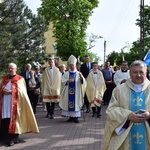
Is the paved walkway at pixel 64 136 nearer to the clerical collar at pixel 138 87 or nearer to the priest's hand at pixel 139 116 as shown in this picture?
the clerical collar at pixel 138 87

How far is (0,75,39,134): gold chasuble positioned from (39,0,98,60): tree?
2812 cm

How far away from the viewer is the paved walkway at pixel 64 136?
7.49 metres

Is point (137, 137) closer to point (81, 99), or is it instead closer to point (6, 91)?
point (6, 91)

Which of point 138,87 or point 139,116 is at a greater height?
point 138,87

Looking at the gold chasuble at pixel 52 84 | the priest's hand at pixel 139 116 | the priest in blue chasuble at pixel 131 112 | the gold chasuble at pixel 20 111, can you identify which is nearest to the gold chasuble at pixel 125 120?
the priest in blue chasuble at pixel 131 112

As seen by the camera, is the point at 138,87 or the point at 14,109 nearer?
the point at 138,87

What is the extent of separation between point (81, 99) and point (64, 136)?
259 centimetres

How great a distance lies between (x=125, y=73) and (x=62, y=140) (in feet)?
14.6

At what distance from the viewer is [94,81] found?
12195mm

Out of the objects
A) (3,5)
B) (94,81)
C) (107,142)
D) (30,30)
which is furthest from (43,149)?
(30,30)

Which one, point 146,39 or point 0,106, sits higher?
point 146,39

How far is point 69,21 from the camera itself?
36.2 meters

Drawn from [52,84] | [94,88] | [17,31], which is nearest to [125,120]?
[52,84]

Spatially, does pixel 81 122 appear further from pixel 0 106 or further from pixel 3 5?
pixel 3 5
